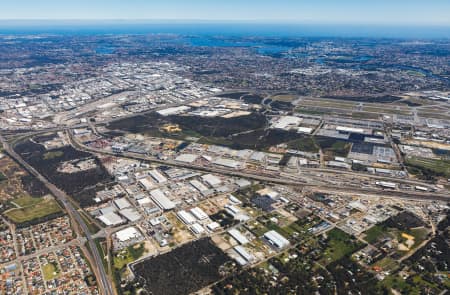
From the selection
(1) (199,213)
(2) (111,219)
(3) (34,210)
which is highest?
(1) (199,213)

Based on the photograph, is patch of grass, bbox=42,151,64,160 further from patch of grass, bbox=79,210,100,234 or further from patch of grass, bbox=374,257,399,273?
patch of grass, bbox=374,257,399,273

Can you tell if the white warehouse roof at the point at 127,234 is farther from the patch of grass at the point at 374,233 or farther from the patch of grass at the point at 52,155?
the patch of grass at the point at 52,155

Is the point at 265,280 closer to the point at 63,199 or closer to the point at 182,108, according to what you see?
the point at 63,199

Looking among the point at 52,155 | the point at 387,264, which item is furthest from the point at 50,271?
the point at 387,264

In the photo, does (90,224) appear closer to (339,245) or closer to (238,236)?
(238,236)

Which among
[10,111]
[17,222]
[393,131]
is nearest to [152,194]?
[17,222]
